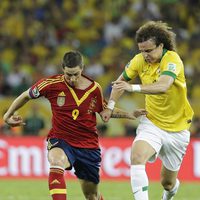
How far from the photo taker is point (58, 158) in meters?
9.24

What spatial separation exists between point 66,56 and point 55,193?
1536 mm

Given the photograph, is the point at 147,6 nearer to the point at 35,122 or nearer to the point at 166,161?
the point at 35,122

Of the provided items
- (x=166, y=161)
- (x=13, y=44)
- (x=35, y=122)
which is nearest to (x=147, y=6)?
(x=13, y=44)

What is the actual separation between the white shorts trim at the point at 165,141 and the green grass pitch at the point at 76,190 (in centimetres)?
284

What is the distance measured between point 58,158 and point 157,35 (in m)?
1.83

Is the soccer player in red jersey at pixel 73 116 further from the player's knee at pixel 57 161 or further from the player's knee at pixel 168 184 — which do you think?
the player's knee at pixel 168 184

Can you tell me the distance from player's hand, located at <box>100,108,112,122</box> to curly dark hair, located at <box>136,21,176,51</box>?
885mm

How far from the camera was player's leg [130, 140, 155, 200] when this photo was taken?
9.28m

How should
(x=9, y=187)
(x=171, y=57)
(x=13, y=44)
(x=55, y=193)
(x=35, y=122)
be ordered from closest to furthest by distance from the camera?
(x=55, y=193), (x=171, y=57), (x=9, y=187), (x=35, y=122), (x=13, y=44)

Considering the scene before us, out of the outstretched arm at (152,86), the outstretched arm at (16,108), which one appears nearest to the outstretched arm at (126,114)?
the outstretched arm at (152,86)

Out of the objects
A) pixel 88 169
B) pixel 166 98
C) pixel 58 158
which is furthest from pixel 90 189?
pixel 166 98

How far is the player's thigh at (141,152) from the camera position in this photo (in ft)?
30.8

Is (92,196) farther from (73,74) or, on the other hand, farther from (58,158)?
(73,74)

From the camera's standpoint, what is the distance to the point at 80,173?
31.9 feet
